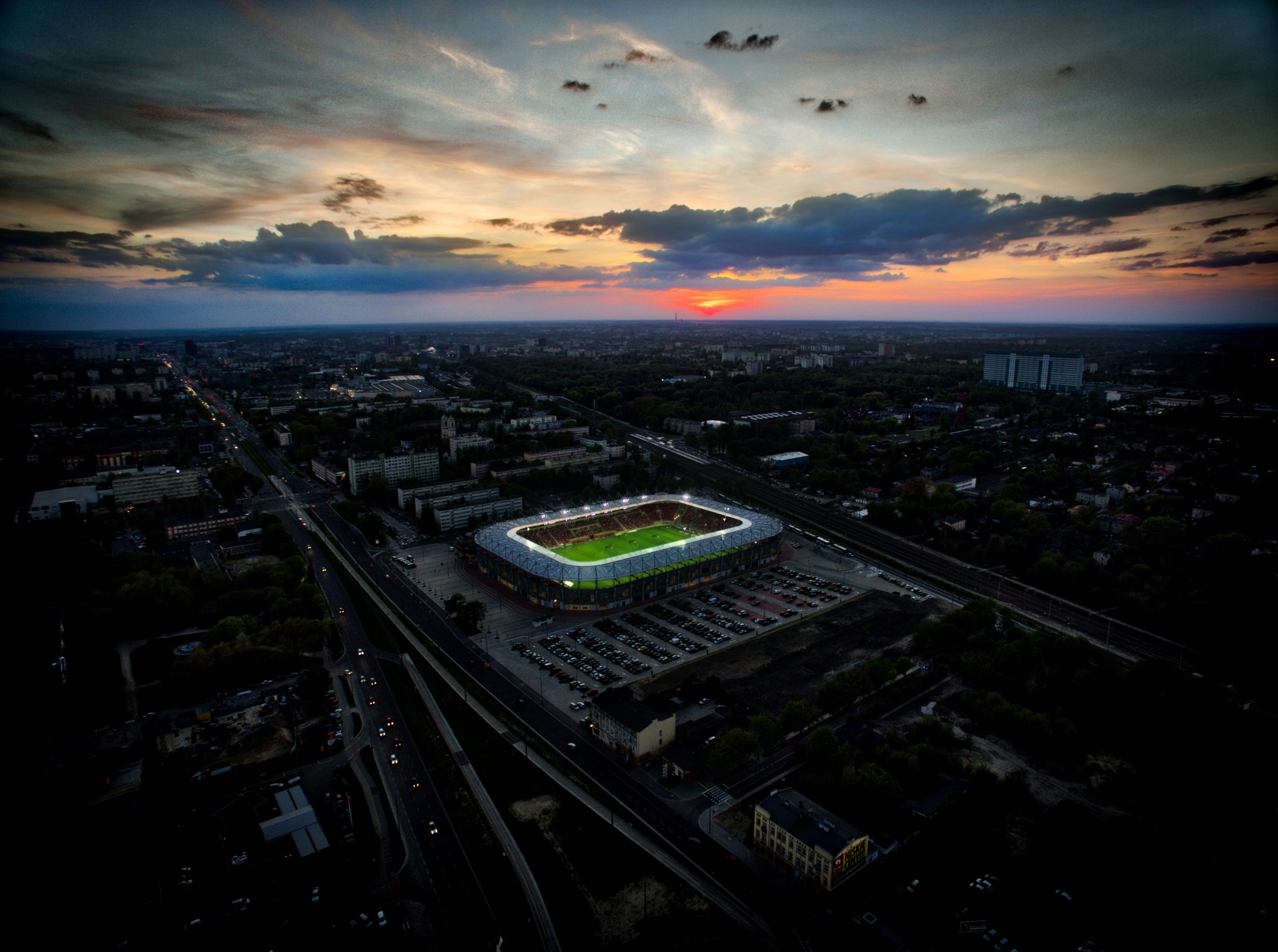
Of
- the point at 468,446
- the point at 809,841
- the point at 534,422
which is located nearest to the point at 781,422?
the point at 534,422

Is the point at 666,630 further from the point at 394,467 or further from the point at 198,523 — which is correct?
the point at 394,467

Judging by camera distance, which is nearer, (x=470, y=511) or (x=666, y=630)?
(x=666, y=630)

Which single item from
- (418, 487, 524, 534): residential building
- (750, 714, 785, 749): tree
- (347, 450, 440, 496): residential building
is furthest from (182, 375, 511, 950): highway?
(347, 450, 440, 496): residential building

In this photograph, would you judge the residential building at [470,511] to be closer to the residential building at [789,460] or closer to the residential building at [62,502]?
the residential building at [62,502]

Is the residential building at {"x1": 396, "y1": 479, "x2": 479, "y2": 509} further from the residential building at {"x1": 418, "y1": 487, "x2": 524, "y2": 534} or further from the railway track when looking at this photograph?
the railway track

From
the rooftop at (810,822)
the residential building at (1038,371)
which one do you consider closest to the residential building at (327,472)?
the rooftop at (810,822)
